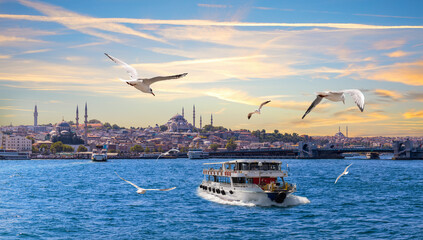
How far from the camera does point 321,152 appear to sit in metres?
157

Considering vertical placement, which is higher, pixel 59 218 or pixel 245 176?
pixel 245 176

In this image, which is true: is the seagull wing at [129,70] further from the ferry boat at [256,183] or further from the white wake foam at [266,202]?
the white wake foam at [266,202]

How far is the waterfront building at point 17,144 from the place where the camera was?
189625mm

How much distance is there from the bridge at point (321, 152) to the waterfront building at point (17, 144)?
224 ft

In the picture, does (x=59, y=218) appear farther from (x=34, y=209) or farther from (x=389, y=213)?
(x=389, y=213)

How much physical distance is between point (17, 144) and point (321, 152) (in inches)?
4325

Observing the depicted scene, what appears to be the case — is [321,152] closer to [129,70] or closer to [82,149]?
[82,149]

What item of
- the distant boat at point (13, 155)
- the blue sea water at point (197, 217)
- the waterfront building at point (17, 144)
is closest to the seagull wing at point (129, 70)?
the blue sea water at point (197, 217)

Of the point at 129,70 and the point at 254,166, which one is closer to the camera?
the point at 129,70

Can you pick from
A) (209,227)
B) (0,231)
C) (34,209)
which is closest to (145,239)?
(209,227)

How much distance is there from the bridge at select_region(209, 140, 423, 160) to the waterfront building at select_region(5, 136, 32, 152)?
68261 millimetres

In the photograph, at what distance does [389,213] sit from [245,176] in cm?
822

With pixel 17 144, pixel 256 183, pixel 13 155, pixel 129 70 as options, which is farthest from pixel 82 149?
pixel 129 70

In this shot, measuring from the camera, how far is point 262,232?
22.0 m
